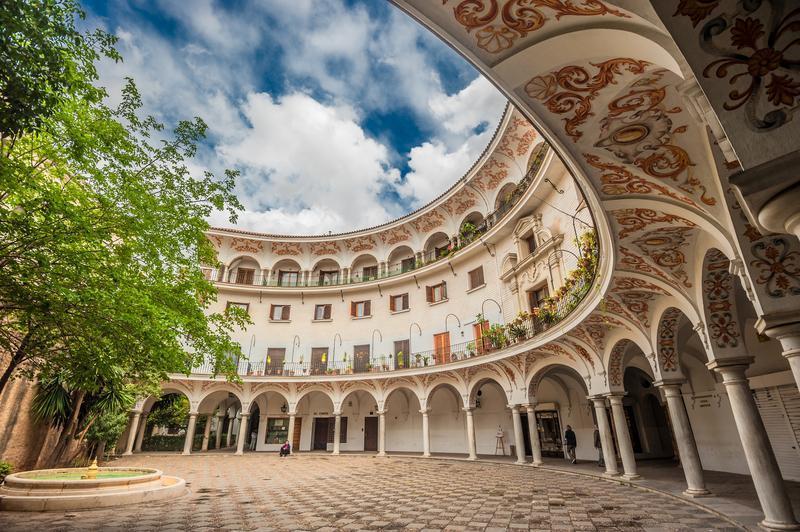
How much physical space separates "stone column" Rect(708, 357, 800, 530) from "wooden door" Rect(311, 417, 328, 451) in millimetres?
21173

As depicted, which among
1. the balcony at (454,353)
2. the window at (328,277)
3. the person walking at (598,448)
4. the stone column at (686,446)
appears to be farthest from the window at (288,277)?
the stone column at (686,446)

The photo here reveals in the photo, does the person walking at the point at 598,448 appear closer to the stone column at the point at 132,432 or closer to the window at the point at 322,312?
the window at the point at 322,312

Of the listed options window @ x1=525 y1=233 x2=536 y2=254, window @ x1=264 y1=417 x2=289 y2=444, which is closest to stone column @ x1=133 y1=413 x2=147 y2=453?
window @ x1=264 y1=417 x2=289 y2=444

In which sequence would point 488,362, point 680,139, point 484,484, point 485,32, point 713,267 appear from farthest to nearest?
point 488,362
point 484,484
point 713,267
point 680,139
point 485,32

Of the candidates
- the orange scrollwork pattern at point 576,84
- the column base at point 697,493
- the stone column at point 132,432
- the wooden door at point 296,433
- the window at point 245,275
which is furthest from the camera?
the window at point 245,275

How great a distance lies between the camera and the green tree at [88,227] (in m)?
5.29

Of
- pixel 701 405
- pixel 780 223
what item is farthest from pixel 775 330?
pixel 701 405

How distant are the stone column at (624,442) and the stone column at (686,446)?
1.80 metres

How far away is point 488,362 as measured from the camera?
1586 cm

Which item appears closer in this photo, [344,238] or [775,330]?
[775,330]

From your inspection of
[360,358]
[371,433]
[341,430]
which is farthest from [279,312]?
[371,433]

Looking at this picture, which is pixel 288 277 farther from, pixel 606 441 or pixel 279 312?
pixel 606 441

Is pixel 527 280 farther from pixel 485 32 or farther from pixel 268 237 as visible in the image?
pixel 268 237

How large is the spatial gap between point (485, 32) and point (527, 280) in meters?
14.2
